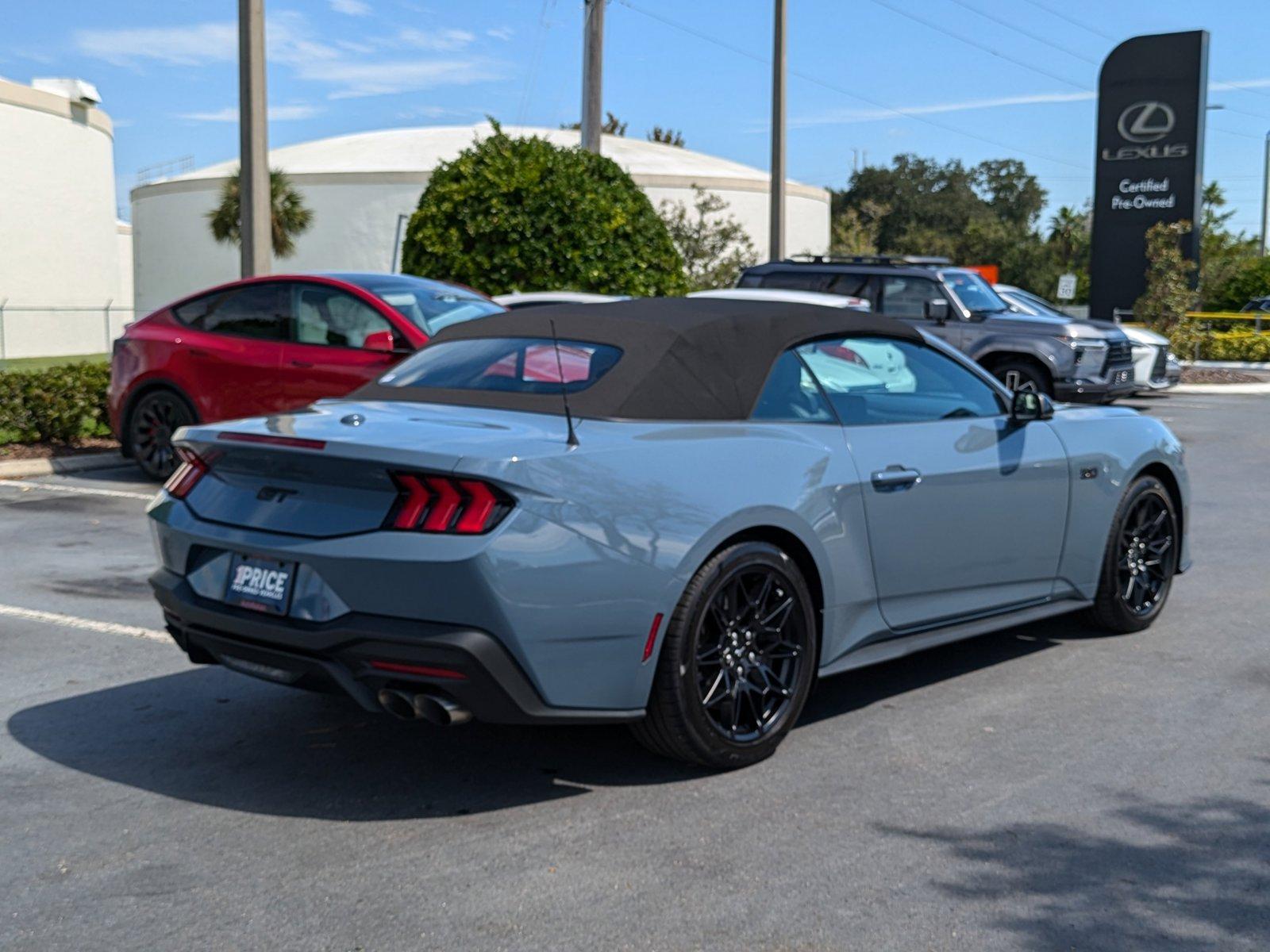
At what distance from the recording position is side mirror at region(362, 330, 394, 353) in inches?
422

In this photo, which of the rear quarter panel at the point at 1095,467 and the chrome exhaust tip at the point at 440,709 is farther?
the rear quarter panel at the point at 1095,467

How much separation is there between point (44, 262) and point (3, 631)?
39278 millimetres

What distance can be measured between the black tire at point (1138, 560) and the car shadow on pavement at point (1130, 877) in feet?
7.12

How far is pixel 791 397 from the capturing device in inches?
217

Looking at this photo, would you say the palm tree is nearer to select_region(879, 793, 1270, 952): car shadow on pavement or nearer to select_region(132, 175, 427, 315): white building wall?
select_region(132, 175, 427, 315): white building wall

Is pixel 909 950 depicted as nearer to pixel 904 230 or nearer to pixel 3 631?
pixel 3 631

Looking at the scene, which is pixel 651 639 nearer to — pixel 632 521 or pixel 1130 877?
pixel 632 521

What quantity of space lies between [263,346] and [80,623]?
4571mm

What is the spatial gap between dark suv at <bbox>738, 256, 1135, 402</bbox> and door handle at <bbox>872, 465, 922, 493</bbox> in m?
12.0

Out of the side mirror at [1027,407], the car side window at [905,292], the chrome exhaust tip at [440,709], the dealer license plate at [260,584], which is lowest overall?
the chrome exhaust tip at [440,709]

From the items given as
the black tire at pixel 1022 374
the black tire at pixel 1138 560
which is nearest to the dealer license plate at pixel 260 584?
the black tire at pixel 1138 560

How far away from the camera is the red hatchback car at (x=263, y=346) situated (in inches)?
435

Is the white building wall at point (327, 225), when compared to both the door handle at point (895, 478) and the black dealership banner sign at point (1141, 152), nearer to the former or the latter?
the black dealership banner sign at point (1141, 152)

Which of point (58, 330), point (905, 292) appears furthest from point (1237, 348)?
point (58, 330)
